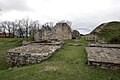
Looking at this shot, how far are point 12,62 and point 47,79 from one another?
6606 millimetres

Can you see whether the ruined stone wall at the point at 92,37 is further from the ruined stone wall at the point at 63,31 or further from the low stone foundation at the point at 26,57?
the low stone foundation at the point at 26,57

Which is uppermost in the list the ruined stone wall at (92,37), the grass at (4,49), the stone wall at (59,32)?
the stone wall at (59,32)

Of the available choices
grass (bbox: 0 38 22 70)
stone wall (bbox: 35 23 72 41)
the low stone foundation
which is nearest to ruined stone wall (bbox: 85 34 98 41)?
stone wall (bbox: 35 23 72 41)

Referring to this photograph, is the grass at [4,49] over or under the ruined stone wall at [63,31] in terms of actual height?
under

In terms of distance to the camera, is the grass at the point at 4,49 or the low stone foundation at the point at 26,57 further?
the grass at the point at 4,49

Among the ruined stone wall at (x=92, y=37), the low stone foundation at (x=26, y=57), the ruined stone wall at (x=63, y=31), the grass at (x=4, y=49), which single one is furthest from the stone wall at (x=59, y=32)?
the low stone foundation at (x=26, y=57)

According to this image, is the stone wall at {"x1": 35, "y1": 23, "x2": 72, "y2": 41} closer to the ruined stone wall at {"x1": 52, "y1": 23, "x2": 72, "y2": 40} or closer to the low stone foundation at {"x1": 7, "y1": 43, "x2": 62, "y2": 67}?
the ruined stone wall at {"x1": 52, "y1": 23, "x2": 72, "y2": 40}

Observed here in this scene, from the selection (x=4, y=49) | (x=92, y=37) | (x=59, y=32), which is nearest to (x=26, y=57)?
(x=4, y=49)

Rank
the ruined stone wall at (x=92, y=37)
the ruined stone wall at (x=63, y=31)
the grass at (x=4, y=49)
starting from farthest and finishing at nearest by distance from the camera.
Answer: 1. the ruined stone wall at (x=63, y=31)
2. the ruined stone wall at (x=92, y=37)
3. the grass at (x=4, y=49)

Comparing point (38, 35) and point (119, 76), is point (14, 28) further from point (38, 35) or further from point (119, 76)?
point (119, 76)

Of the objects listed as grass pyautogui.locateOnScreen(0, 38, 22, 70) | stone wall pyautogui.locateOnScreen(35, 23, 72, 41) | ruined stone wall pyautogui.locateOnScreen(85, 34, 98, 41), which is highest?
stone wall pyautogui.locateOnScreen(35, 23, 72, 41)

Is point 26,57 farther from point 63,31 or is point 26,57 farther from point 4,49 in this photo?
point 63,31

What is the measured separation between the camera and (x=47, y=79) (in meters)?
6.54

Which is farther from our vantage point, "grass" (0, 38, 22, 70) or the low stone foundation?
"grass" (0, 38, 22, 70)
